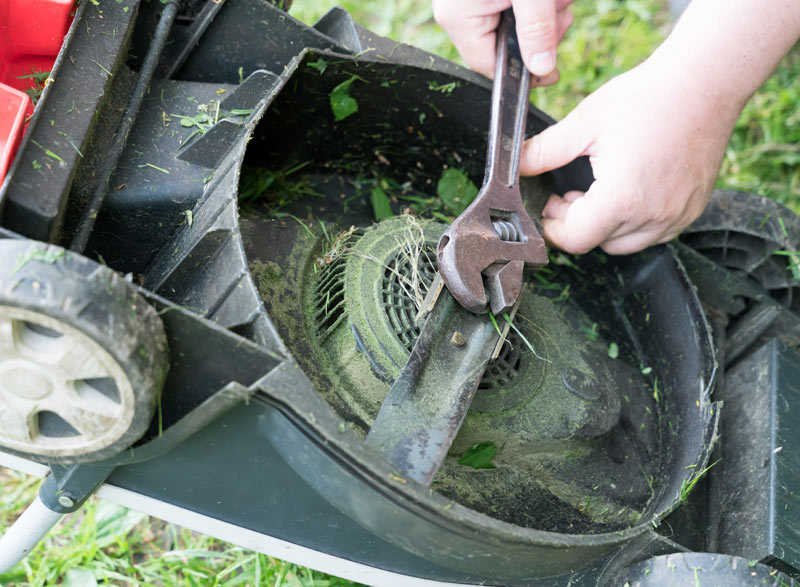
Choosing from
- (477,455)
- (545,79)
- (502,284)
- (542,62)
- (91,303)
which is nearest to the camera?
(91,303)

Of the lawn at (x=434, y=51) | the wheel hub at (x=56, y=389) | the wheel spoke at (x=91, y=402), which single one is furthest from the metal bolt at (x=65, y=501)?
the lawn at (x=434, y=51)

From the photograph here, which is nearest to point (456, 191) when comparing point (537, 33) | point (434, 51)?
point (537, 33)

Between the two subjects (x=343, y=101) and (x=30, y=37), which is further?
(x=343, y=101)

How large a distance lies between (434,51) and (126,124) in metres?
1.51

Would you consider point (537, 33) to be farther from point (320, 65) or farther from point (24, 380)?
point (24, 380)

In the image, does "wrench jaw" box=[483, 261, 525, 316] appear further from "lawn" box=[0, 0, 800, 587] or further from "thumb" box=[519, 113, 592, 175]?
"lawn" box=[0, 0, 800, 587]

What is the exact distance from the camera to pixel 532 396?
1368mm

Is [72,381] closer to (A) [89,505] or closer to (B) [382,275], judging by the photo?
(B) [382,275]

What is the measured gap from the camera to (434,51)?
258cm

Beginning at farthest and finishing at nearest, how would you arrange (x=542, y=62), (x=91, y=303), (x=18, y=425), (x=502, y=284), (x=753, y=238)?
(x=753, y=238) < (x=542, y=62) < (x=502, y=284) < (x=18, y=425) < (x=91, y=303)

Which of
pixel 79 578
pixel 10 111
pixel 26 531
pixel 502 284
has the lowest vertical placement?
pixel 79 578

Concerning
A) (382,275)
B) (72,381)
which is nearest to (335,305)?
(382,275)

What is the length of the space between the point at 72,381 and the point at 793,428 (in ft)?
3.91

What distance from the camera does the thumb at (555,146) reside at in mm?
1436
